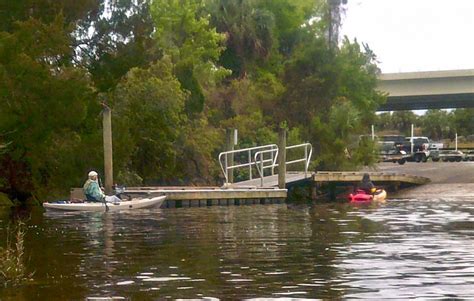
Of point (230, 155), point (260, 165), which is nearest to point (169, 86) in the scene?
point (230, 155)

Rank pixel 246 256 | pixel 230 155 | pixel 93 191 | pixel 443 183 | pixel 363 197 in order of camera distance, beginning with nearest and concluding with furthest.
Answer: pixel 246 256 < pixel 93 191 < pixel 230 155 < pixel 363 197 < pixel 443 183

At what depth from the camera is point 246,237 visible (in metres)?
23.1

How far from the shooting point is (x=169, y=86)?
4269 cm

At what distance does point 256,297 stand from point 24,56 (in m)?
21.7

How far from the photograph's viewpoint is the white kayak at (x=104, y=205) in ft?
106

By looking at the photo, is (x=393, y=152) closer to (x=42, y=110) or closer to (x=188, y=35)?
(x=188, y=35)

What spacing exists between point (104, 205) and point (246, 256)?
15.0 meters

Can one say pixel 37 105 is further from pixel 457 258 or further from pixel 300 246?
pixel 457 258

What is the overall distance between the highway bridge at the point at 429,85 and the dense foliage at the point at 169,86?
6.72 metres

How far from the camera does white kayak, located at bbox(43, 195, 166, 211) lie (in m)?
32.3

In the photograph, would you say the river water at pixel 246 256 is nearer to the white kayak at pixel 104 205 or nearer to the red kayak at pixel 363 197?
the white kayak at pixel 104 205

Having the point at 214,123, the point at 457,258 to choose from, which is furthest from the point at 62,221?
the point at 214,123

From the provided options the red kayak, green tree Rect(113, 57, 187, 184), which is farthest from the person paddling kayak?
the red kayak

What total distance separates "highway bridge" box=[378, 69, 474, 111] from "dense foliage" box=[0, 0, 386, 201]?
6.72m
